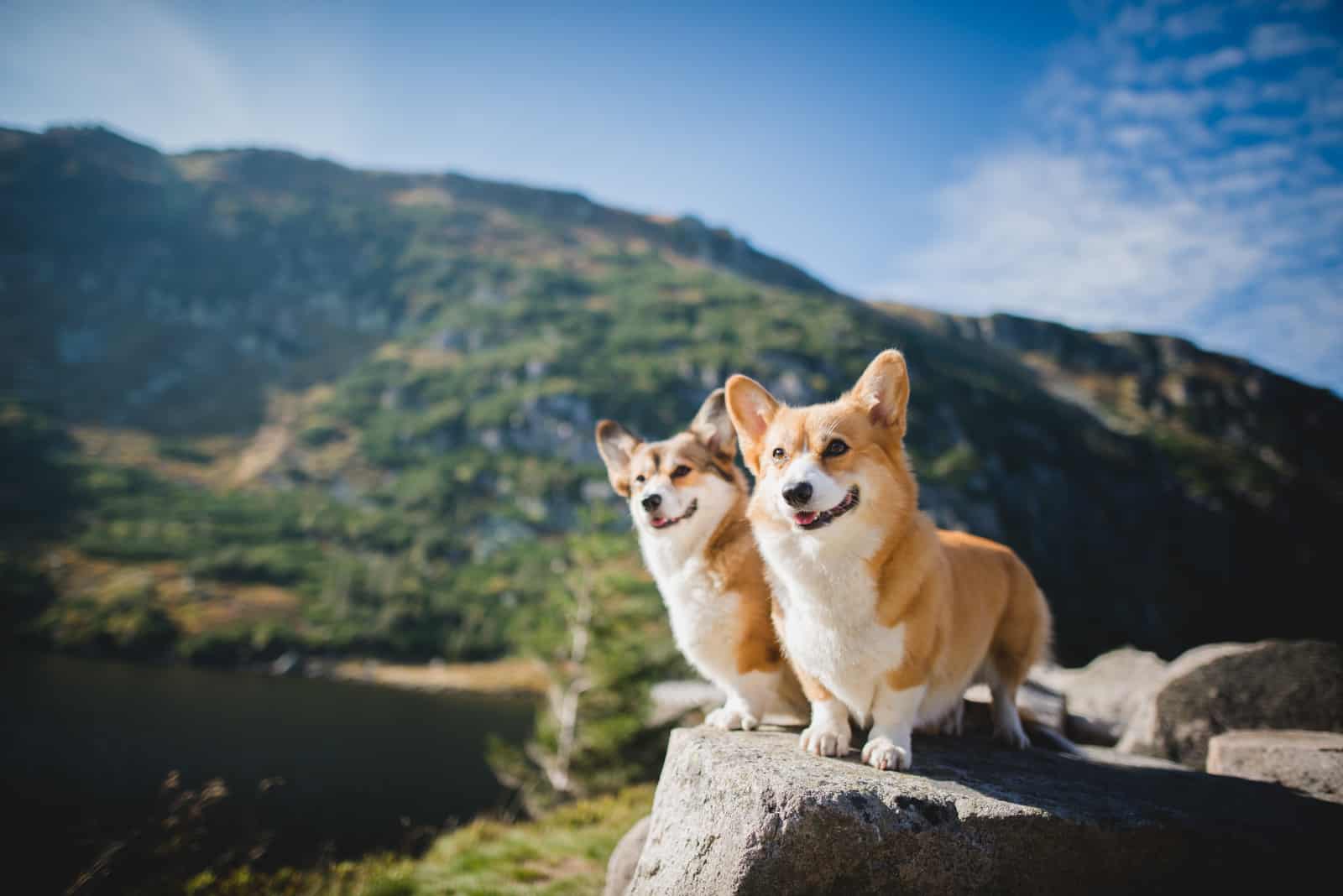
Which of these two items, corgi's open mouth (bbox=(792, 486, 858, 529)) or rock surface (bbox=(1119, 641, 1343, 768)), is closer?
corgi's open mouth (bbox=(792, 486, 858, 529))

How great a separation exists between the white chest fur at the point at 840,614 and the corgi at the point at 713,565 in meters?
0.94

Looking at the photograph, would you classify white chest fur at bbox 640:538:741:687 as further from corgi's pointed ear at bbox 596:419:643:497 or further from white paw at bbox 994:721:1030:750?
white paw at bbox 994:721:1030:750

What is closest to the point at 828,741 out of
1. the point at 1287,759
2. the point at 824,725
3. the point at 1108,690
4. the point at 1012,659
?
the point at 824,725

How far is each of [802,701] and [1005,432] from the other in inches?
7119

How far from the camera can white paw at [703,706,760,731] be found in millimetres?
4477

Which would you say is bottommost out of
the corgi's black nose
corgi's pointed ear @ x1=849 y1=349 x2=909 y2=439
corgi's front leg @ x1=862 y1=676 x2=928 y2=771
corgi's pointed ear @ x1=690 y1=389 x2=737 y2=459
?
corgi's front leg @ x1=862 y1=676 x2=928 y2=771

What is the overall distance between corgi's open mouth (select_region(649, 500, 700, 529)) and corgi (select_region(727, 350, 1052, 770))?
0.99 metres

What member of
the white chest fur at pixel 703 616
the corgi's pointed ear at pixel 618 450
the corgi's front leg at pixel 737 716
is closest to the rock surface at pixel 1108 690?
the corgi's front leg at pixel 737 716

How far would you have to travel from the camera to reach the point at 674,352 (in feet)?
642

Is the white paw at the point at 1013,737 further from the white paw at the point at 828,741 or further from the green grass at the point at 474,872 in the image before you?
the green grass at the point at 474,872

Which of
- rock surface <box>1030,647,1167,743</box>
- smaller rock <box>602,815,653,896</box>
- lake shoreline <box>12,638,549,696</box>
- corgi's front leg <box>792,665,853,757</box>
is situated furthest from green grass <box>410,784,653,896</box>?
lake shoreline <box>12,638,549,696</box>

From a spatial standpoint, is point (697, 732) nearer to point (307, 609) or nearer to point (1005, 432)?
point (307, 609)

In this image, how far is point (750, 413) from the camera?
4.10 metres

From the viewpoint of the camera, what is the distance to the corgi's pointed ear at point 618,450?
5.61 metres
